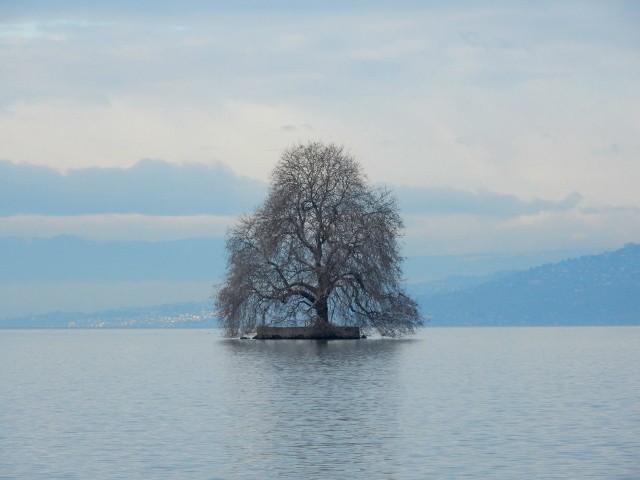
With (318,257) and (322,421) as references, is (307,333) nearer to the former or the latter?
(318,257)

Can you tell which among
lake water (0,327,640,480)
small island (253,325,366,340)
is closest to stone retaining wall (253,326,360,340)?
small island (253,325,366,340)

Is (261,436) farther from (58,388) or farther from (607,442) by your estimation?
(58,388)

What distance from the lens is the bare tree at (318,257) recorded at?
7494 cm

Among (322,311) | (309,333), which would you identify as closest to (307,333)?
(309,333)

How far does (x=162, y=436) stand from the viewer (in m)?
28.0

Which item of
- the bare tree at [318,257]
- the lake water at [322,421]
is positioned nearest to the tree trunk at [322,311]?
the bare tree at [318,257]

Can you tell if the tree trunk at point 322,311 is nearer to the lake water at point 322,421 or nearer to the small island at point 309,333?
the small island at point 309,333

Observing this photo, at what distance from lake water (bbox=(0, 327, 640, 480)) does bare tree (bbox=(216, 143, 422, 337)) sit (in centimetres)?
1938

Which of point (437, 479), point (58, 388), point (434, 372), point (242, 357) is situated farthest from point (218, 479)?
point (242, 357)

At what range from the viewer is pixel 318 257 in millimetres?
76500

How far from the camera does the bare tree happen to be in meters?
74.9

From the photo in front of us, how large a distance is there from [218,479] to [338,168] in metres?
56.0

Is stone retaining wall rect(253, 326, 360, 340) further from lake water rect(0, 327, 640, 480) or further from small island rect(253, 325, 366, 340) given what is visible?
lake water rect(0, 327, 640, 480)

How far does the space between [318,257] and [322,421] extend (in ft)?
150
